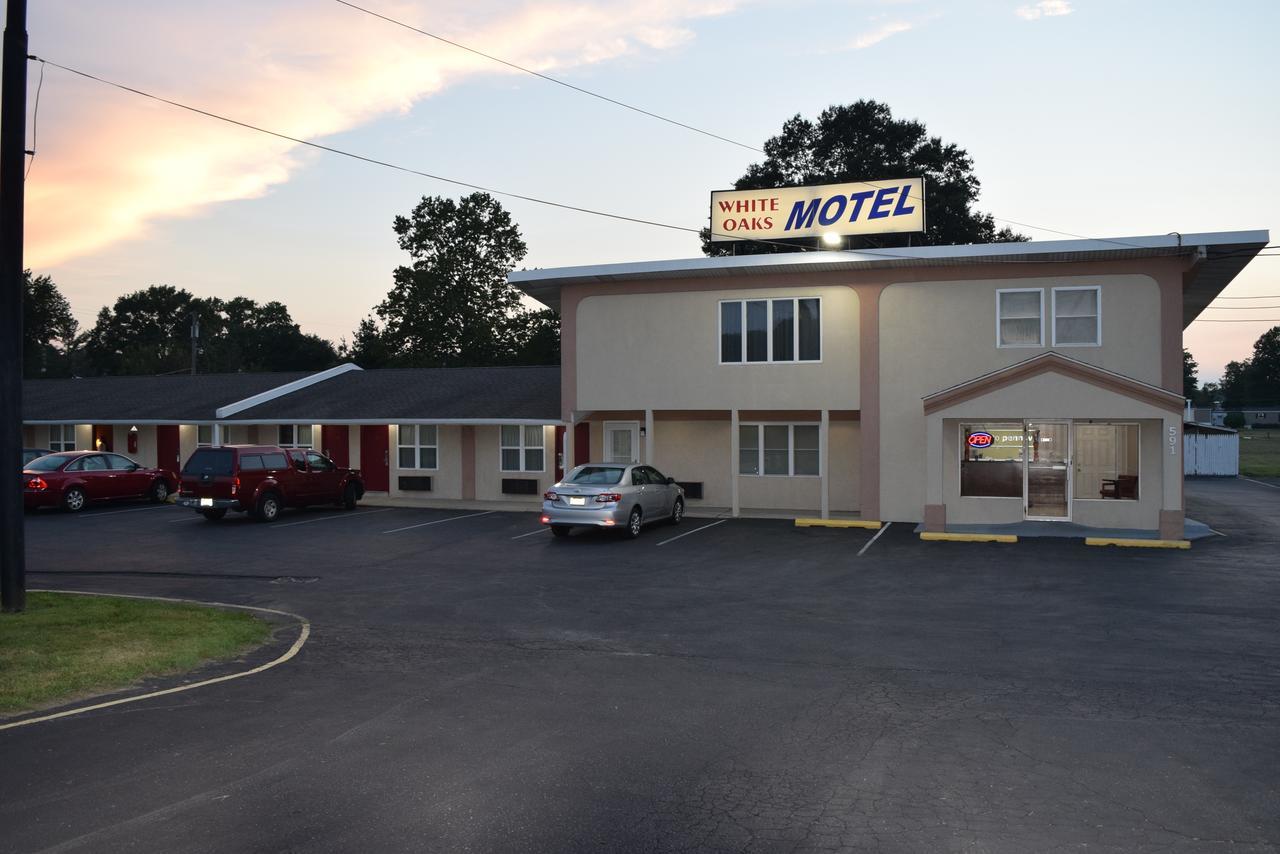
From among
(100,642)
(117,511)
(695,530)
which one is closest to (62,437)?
(117,511)

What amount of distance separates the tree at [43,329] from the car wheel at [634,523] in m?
82.8

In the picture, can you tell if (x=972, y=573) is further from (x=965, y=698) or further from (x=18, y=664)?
(x=18, y=664)

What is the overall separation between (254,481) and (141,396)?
17446mm

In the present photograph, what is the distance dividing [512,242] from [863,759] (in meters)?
63.6

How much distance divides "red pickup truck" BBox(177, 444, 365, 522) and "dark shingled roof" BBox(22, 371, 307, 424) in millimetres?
8936

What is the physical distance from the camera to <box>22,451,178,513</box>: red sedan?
25.8 metres

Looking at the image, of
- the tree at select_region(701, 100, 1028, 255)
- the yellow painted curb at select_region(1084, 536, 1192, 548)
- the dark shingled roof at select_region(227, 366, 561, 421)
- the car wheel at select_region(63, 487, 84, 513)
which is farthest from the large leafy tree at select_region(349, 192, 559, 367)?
the yellow painted curb at select_region(1084, 536, 1192, 548)

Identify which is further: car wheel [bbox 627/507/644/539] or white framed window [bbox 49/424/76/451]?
white framed window [bbox 49/424/76/451]

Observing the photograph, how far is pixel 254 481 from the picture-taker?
2366 centimetres

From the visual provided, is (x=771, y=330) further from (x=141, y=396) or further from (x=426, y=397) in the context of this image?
(x=141, y=396)

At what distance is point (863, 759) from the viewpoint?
22.9 feet

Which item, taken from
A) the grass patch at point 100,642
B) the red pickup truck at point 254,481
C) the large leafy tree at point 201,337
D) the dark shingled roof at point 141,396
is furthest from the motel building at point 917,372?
the large leafy tree at point 201,337

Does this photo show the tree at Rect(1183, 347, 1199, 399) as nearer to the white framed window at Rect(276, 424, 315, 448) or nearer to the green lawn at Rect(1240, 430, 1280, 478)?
the green lawn at Rect(1240, 430, 1280, 478)

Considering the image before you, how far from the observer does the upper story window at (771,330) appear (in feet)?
77.6
